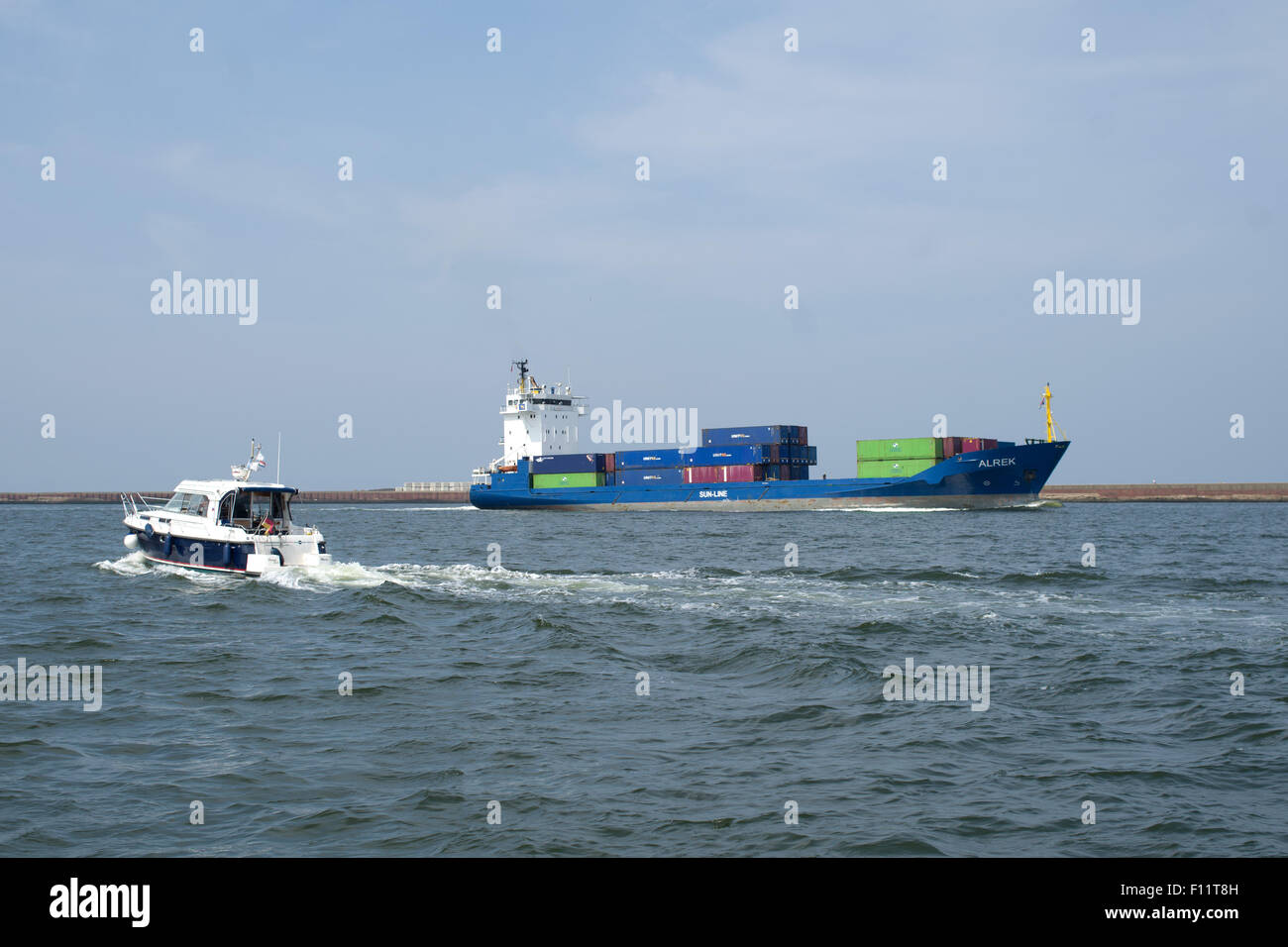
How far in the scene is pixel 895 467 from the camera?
225 feet

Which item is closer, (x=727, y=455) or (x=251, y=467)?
(x=251, y=467)

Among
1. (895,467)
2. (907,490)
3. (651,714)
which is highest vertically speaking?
(895,467)

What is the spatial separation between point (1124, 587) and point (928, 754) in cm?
1721

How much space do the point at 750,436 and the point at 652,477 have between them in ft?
29.5

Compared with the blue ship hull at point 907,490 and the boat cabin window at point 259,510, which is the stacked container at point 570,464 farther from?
the boat cabin window at point 259,510

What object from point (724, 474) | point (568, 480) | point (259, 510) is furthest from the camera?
point (568, 480)

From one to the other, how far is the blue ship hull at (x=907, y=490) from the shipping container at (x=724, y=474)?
1.83ft

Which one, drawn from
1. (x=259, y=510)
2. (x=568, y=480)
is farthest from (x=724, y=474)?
(x=259, y=510)

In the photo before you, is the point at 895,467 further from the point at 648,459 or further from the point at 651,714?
the point at 651,714

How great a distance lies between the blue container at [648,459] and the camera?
77.1 m

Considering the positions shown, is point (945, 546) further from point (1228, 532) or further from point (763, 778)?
point (763, 778)

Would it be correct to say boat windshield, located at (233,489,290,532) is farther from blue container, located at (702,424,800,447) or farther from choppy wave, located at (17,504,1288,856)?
blue container, located at (702,424,800,447)

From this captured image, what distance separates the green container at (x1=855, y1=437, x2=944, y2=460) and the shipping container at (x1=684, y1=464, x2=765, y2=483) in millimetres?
8134

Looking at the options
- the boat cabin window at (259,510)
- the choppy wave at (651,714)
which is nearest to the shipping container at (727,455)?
the choppy wave at (651,714)
